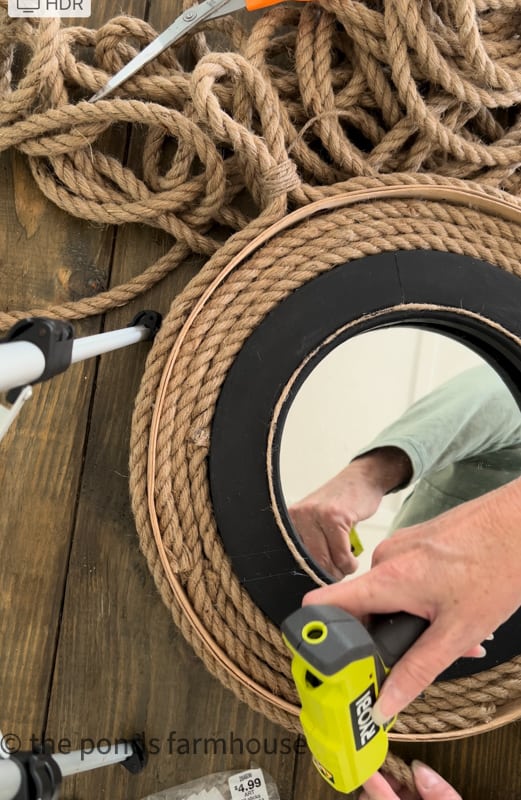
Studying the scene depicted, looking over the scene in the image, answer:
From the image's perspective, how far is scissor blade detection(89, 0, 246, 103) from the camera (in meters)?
0.66

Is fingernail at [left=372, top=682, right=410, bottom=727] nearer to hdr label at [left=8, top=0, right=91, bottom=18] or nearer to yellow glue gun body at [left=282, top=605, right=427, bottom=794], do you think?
yellow glue gun body at [left=282, top=605, right=427, bottom=794]

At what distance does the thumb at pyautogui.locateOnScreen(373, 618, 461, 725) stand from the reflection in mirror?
0.69 feet

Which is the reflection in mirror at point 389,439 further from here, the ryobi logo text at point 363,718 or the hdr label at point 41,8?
the hdr label at point 41,8

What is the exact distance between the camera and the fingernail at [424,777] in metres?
0.67

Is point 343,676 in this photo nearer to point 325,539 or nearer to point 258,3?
point 325,539

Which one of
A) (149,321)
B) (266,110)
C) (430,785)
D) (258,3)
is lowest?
(430,785)

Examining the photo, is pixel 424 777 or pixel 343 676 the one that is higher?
pixel 343 676

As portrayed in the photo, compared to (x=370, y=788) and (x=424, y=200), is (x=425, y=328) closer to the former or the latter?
(x=424, y=200)

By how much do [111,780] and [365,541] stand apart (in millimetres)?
343

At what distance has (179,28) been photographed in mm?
659

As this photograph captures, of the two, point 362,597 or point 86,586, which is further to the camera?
point 86,586

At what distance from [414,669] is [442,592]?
52 mm

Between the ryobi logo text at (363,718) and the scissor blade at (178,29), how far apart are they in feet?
1.85

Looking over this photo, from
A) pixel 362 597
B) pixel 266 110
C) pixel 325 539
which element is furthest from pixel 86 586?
pixel 266 110
